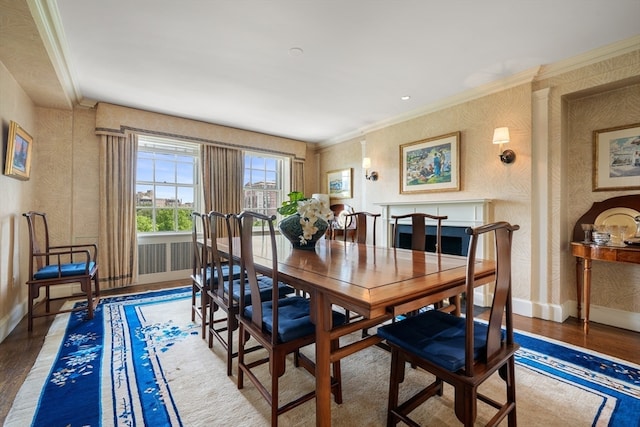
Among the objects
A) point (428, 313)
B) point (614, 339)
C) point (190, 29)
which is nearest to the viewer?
point (428, 313)

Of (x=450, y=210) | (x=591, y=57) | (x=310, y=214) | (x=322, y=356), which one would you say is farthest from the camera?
(x=450, y=210)

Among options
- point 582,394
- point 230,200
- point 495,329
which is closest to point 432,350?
point 495,329

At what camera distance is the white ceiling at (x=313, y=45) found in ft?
6.40

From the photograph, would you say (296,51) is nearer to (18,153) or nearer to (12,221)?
(18,153)

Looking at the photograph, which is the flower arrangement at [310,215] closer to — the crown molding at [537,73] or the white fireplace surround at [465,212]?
the white fireplace surround at [465,212]

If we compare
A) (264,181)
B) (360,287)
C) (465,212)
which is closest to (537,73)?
(465,212)

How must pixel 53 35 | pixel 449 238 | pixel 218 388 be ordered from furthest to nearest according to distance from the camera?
pixel 449 238, pixel 53 35, pixel 218 388

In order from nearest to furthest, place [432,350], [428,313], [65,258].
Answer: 1. [432,350]
2. [428,313]
3. [65,258]

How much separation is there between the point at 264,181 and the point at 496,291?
4706 mm

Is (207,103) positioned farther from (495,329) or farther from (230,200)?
(495,329)

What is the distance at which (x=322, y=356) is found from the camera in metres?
1.20

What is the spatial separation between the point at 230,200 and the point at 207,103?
62.3 inches

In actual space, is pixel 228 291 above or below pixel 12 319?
above

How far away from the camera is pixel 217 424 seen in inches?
55.5
